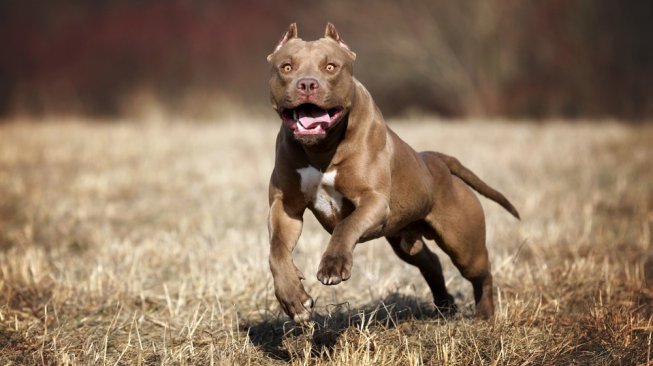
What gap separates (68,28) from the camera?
22750mm

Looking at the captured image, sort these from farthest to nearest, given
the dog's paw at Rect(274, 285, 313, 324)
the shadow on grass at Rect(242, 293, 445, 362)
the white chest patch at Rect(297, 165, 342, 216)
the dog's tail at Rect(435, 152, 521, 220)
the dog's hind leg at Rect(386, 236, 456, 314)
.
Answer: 1. the dog's tail at Rect(435, 152, 521, 220)
2. the dog's hind leg at Rect(386, 236, 456, 314)
3. the shadow on grass at Rect(242, 293, 445, 362)
4. the white chest patch at Rect(297, 165, 342, 216)
5. the dog's paw at Rect(274, 285, 313, 324)

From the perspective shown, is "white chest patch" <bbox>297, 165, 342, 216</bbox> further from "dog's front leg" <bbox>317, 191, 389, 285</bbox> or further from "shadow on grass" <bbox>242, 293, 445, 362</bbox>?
"shadow on grass" <bbox>242, 293, 445, 362</bbox>

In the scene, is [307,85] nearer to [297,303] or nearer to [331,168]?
[331,168]

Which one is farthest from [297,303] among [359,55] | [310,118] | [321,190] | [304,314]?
[359,55]

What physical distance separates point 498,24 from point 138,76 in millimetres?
8581

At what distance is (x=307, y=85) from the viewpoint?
13.3ft

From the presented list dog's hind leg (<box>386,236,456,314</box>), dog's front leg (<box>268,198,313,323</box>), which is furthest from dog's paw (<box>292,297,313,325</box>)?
dog's hind leg (<box>386,236,456,314</box>)

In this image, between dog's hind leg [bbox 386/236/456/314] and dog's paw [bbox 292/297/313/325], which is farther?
dog's hind leg [bbox 386/236/456/314]

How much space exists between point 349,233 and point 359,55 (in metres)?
16.5

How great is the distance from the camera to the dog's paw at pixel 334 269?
3.80 m

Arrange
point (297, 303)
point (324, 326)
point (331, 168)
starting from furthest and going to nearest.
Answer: point (324, 326)
point (331, 168)
point (297, 303)

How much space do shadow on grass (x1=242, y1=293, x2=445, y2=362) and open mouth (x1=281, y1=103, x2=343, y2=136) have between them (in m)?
0.90

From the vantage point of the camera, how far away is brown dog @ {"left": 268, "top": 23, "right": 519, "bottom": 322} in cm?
406

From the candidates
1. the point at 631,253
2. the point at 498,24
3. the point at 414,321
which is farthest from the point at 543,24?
the point at 414,321
